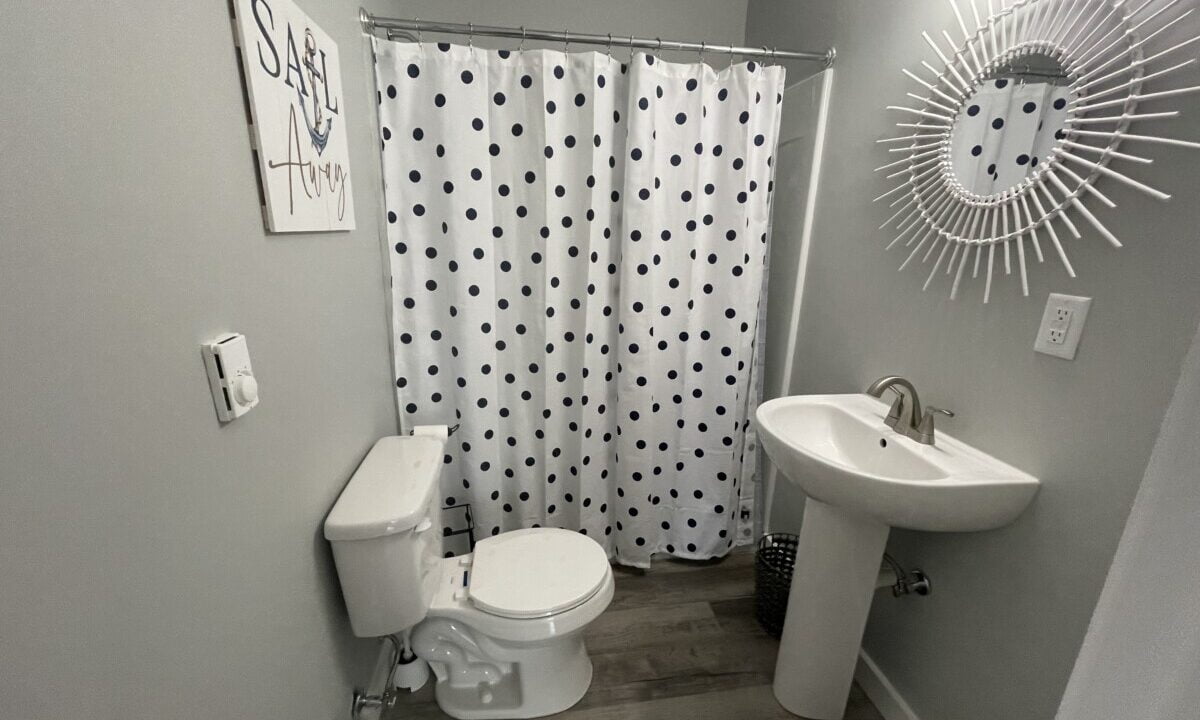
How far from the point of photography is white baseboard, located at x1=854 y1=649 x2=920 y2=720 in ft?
4.14

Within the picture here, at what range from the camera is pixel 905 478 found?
1066mm

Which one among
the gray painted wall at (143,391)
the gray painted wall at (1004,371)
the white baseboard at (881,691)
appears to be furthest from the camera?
the white baseboard at (881,691)

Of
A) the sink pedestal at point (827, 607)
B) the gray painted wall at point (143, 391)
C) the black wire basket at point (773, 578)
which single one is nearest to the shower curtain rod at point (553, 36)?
the gray painted wall at point (143, 391)

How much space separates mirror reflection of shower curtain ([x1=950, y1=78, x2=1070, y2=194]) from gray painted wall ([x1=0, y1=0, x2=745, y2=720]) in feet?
4.65

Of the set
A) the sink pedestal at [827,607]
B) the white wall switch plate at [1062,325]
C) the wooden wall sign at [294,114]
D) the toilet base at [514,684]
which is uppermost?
the wooden wall sign at [294,114]

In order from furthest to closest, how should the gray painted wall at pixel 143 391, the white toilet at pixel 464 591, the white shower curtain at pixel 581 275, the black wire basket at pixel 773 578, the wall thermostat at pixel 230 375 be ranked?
1. the black wire basket at pixel 773 578
2. the white shower curtain at pixel 581 275
3. the white toilet at pixel 464 591
4. the wall thermostat at pixel 230 375
5. the gray painted wall at pixel 143 391

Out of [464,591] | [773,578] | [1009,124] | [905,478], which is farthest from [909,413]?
[464,591]

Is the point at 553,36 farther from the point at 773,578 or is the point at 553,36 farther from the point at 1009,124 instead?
the point at 773,578

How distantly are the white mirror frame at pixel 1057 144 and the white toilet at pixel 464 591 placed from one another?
1203 mm

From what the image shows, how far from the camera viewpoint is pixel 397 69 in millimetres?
1337

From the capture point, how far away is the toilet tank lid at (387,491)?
0.95m

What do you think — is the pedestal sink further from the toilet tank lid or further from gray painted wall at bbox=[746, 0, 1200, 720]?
the toilet tank lid

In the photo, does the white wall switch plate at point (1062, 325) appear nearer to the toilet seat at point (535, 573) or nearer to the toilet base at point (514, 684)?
the toilet seat at point (535, 573)

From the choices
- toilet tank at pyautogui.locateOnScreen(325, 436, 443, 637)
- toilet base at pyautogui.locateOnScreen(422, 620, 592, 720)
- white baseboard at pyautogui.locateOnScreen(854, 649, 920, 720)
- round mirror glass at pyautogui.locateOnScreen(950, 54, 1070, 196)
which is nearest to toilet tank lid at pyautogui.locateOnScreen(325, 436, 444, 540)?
toilet tank at pyautogui.locateOnScreen(325, 436, 443, 637)
